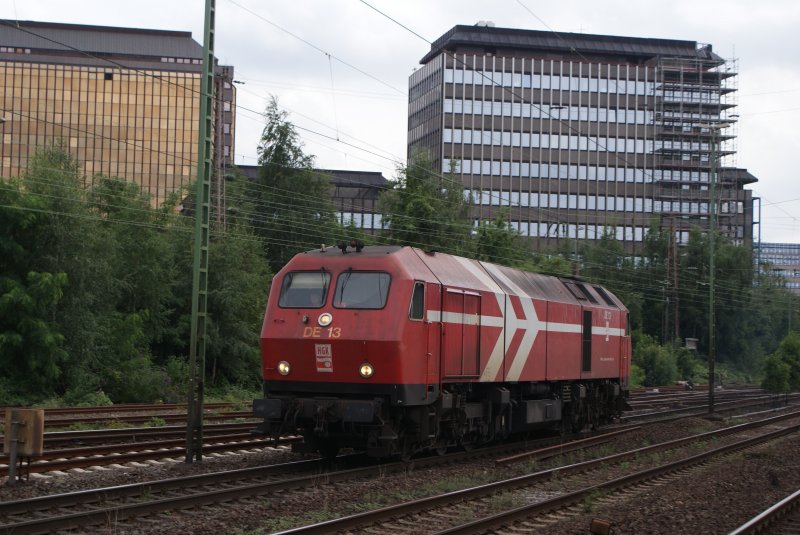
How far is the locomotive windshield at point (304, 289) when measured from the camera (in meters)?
17.4

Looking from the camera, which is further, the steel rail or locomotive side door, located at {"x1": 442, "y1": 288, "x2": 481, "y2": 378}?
locomotive side door, located at {"x1": 442, "y1": 288, "x2": 481, "y2": 378}

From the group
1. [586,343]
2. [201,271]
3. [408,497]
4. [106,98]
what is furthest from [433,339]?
[106,98]

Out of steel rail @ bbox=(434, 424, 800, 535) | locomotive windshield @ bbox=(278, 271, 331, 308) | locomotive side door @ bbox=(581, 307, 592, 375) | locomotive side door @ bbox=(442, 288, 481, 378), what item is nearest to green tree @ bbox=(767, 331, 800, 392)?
locomotive side door @ bbox=(581, 307, 592, 375)

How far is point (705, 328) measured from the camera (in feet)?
314

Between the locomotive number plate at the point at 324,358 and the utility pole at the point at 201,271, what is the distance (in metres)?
2.24

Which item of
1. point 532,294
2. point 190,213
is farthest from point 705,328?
point 532,294

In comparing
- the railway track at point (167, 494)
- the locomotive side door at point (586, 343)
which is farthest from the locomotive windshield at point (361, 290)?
the locomotive side door at point (586, 343)

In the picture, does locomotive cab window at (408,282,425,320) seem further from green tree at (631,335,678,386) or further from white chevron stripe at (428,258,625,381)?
green tree at (631,335,678,386)

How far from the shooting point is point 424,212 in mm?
59406

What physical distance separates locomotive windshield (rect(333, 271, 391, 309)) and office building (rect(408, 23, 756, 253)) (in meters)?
90.8

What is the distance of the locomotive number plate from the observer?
16.8 metres

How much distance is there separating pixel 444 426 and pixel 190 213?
37.1 m

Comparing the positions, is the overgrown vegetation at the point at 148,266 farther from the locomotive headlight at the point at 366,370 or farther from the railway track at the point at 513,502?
the railway track at the point at 513,502

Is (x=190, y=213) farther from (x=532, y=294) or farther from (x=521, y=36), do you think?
(x=521, y=36)
